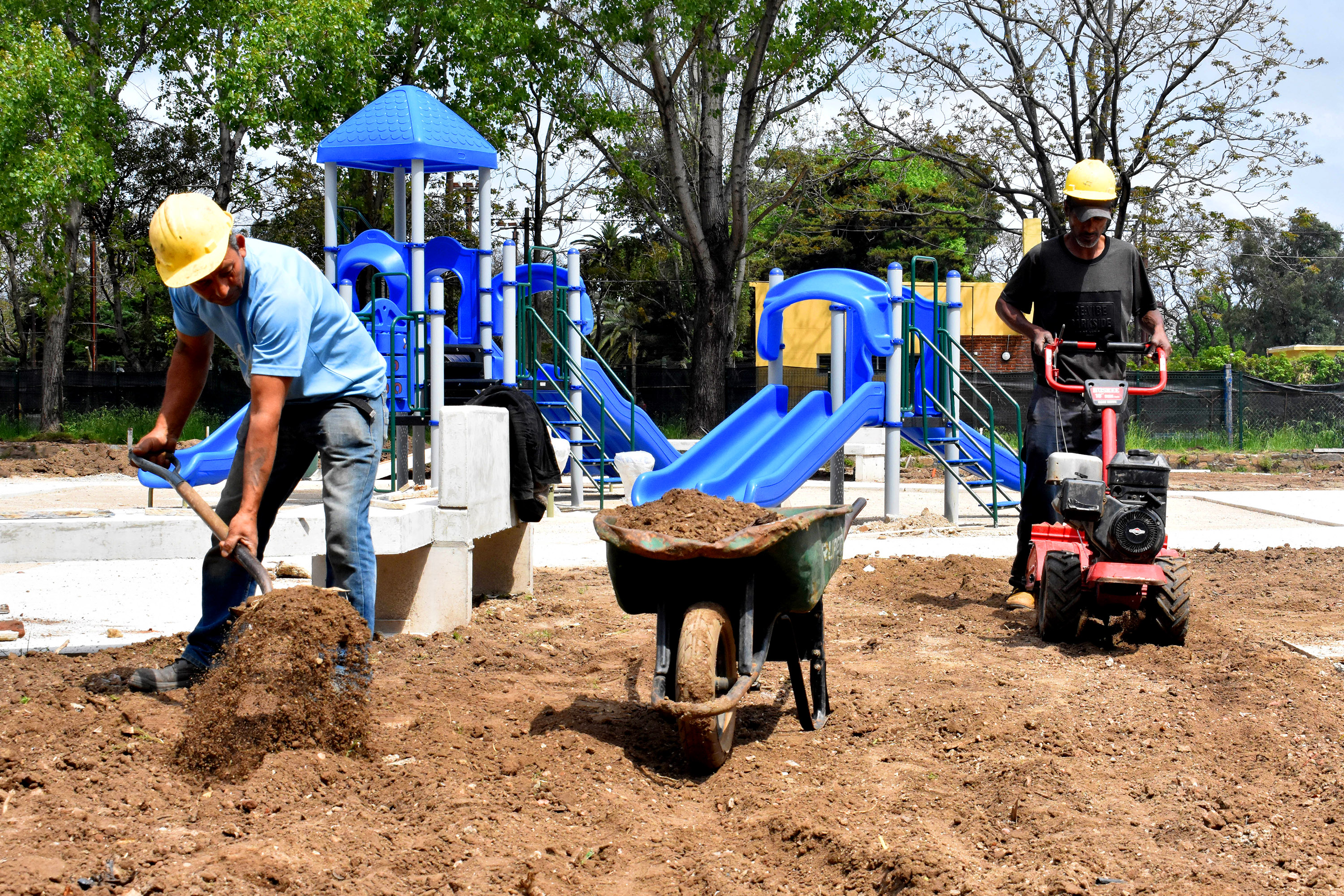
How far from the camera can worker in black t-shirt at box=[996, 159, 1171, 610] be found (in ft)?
18.6

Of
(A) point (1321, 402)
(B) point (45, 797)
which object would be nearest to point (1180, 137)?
(A) point (1321, 402)

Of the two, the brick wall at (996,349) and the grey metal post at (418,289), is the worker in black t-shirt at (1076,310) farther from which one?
the brick wall at (996,349)

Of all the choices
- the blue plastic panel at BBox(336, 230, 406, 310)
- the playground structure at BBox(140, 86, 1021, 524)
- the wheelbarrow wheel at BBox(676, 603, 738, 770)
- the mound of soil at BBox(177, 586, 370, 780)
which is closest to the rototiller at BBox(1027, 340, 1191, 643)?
the wheelbarrow wheel at BBox(676, 603, 738, 770)

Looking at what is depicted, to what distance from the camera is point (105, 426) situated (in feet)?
82.7

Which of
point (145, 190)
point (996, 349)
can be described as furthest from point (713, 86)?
point (145, 190)

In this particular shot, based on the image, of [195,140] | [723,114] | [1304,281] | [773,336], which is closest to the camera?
[773,336]

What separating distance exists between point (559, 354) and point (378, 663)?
28.6 feet

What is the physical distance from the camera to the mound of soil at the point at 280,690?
11.1 feet

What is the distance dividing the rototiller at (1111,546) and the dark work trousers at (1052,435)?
22cm

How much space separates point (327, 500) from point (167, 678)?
33.0 inches

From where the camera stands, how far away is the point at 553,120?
29.8 metres

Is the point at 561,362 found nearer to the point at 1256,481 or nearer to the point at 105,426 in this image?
the point at 1256,481

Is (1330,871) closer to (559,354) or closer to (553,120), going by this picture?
(559,354)

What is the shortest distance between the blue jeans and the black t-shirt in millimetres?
3289
